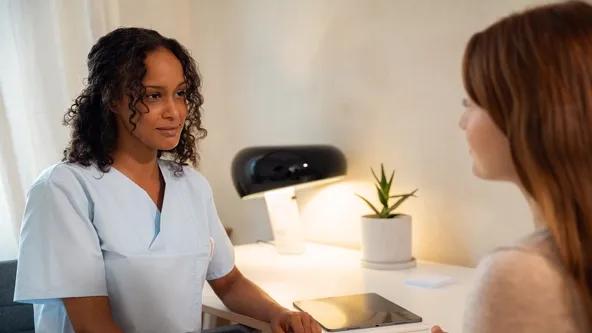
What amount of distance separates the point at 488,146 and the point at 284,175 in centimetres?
111

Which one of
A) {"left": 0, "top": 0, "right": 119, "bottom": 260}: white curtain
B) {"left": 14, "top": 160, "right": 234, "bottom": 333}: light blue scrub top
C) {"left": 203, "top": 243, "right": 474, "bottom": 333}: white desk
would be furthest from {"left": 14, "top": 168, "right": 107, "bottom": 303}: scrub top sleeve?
{"left": 0, "top": 0, "right": 119, "bottom": 260}: white curtain

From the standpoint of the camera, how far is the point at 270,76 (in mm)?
2223

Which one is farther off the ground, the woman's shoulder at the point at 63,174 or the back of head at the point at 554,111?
the back of head at the point at 554,111

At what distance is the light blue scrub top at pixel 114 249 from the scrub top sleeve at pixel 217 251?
0.15ft

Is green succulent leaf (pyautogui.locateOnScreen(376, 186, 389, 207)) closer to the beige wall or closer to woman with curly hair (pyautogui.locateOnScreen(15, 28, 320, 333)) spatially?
the beige wall

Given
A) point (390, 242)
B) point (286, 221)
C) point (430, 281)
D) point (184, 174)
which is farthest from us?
point (286, 221)

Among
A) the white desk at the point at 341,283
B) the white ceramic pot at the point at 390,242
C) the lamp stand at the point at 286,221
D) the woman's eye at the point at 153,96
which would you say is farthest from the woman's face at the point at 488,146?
the lamp stand at the point at 286,221

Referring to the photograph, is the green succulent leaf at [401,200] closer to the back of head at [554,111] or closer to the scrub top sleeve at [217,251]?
the scrub top sleeve at [217,251]

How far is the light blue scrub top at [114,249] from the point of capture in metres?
1.11

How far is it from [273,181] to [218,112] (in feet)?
2.34

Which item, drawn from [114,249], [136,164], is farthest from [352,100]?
[114,249]

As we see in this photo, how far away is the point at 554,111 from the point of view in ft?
2.05

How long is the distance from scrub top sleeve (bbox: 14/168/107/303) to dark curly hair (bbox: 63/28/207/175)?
100 millimetres

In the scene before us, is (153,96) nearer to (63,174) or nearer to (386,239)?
(63,174)
